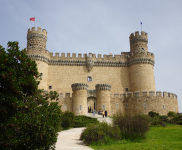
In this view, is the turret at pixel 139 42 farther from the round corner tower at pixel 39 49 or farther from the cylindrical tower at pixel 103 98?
the round corner tower at pixel 39 49

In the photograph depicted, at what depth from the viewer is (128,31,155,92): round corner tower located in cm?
3167

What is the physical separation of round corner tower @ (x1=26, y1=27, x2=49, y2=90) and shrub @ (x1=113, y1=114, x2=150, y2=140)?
60.5 feet

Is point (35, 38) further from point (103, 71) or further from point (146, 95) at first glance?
point (146, 95)

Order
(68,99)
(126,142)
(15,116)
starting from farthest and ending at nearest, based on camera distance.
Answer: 1. (68,99)
2. (126,142)
3. (15,116)

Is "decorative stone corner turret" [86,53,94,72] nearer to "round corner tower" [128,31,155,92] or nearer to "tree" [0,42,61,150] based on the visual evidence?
"round corner tower" [128,31,155,92]

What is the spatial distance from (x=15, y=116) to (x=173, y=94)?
25229mm

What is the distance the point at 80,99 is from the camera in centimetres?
2625

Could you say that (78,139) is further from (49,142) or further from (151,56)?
(151,56)

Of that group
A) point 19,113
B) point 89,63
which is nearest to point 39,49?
point 89,63

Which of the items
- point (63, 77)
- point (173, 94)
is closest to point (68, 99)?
point (63, 77)

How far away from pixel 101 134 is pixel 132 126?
6.89 feet

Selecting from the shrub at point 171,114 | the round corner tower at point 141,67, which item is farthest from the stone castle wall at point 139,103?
the round corner tower at point 141,67

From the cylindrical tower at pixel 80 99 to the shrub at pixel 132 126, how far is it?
40.1ft

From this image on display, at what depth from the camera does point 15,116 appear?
8125 millimetres
